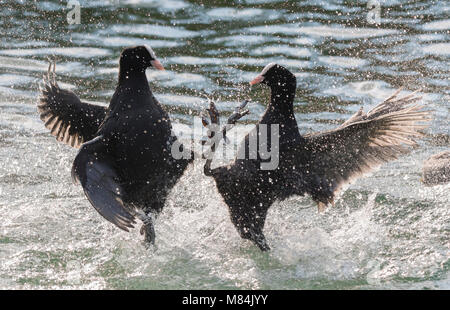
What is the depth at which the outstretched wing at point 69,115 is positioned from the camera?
6.50 metres

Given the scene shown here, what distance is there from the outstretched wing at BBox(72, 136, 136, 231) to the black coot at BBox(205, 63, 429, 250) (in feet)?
2.37

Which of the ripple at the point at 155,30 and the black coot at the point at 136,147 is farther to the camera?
the ripple at the point at 155,30

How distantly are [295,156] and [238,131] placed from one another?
2394mm

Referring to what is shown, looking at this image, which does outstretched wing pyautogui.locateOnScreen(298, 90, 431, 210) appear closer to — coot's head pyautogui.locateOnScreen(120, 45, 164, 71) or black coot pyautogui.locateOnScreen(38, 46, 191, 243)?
black coot pyautogui.locateOnScreen(38, 46, 191, 243)

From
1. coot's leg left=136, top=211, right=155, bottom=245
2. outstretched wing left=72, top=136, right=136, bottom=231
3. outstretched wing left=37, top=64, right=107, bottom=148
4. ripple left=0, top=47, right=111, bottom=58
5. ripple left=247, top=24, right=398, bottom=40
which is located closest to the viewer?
outstretched wing left=72, top=136, right=136, bottom=231

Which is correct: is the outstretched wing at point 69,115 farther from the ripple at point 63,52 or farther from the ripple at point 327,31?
the ripple at point 327,31

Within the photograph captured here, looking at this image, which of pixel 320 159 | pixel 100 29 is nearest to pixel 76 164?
pixel 320 159

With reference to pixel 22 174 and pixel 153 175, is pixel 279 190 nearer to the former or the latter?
pixel 153 175

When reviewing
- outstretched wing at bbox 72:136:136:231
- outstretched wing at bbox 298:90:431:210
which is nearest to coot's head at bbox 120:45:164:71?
outstretched wing at bbox 72:136:136:231

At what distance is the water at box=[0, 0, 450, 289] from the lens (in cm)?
569

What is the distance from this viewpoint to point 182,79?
911cm

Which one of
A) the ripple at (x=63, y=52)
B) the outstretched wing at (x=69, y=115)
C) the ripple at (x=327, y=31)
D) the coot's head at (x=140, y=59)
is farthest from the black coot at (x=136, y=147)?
the ripple at (x=327, y=31)

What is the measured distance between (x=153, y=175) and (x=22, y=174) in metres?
1.95

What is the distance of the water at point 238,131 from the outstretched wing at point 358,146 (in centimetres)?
48
